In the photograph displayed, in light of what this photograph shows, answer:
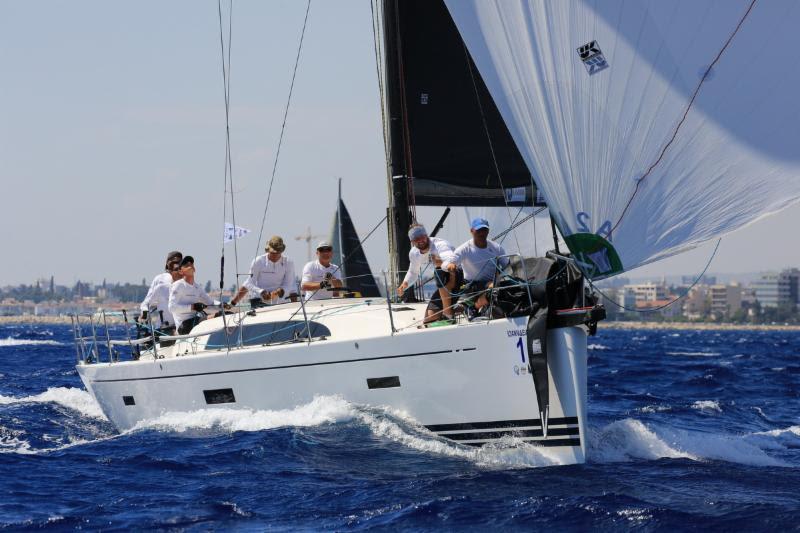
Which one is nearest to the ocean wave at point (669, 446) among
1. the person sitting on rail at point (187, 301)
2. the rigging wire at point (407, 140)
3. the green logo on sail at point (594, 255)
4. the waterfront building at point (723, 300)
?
the green logo on sail at point (594, 255)

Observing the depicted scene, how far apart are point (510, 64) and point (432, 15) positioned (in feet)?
10.0

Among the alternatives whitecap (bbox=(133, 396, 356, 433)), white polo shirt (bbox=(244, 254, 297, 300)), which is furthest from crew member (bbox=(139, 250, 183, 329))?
whitecap (bbox=(133, 396, 356, 433))

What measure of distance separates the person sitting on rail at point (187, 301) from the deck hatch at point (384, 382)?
9.96 ft

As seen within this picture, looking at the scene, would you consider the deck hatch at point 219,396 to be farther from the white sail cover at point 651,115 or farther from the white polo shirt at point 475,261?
the white sail cover at point 651,115

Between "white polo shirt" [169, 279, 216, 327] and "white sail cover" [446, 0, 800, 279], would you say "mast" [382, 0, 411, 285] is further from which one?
"white sail cover" [446, 0, 800, 279]

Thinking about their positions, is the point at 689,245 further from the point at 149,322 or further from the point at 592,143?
the point at 149,322

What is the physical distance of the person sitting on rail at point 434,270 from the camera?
9867mm

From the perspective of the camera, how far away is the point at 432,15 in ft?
39.2

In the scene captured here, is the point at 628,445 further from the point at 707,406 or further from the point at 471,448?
the point at 707,406

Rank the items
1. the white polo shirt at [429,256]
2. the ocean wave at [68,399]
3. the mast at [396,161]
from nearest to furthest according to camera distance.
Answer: the white polo shirt at [429,256], the mast at [396,161], the ocean wave at [68,399]

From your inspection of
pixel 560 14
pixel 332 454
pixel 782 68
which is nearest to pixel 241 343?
pixel 332 454

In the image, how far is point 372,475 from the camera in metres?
8.45

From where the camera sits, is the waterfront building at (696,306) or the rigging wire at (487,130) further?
the waterfront building at (696,306)

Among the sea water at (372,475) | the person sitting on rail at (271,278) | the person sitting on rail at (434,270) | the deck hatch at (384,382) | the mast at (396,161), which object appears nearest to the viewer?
the sea water at (372,475)
